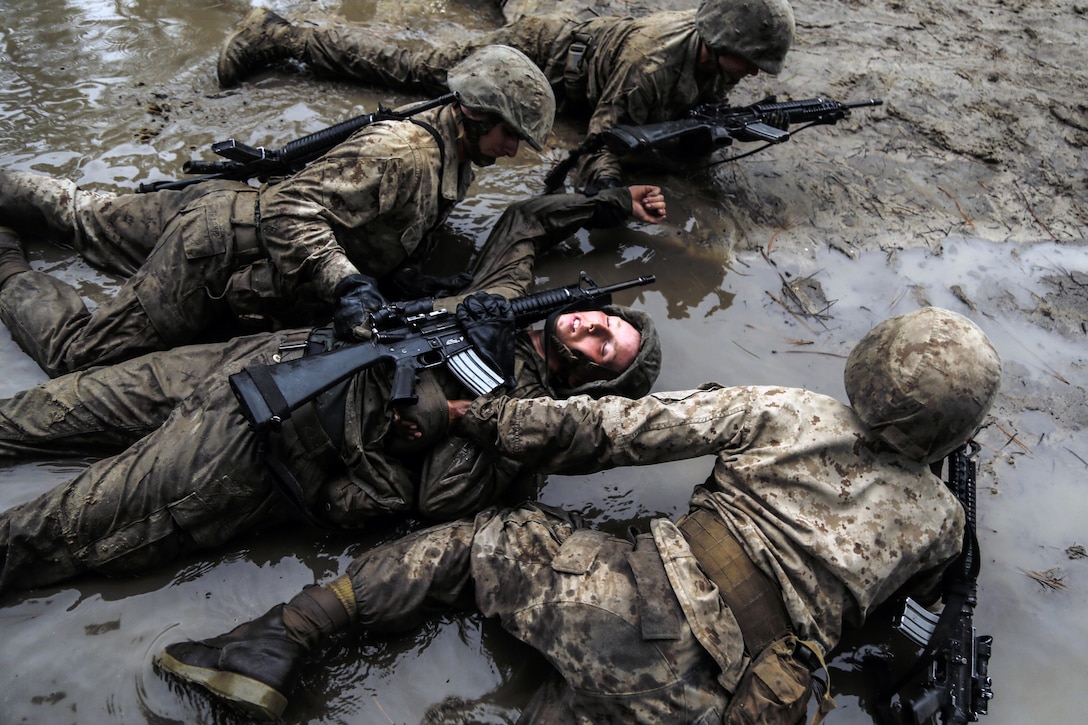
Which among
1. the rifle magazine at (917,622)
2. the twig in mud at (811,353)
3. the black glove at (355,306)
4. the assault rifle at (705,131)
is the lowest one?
the rifle magazine at (917,622)

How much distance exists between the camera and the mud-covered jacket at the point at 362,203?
3.75 m

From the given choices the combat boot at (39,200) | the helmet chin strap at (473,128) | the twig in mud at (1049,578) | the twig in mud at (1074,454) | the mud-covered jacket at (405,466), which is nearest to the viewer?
the mud-covered jacket at (405,466)

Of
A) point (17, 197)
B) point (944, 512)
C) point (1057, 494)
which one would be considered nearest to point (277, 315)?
point (17, 197)

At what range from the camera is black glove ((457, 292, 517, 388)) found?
11.3ft

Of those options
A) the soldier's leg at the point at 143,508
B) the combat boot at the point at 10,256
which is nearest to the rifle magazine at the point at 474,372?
the soldier's leg at the point at 143,508

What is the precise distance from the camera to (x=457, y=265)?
193 inches

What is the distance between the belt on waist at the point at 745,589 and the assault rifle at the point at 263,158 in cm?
308

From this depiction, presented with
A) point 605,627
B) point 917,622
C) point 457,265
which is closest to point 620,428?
point 605,627

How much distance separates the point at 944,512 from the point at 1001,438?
1.57 metres

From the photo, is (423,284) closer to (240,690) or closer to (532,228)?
(532,228)

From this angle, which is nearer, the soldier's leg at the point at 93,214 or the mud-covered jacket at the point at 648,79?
the soldier's leg at the point at 93,214

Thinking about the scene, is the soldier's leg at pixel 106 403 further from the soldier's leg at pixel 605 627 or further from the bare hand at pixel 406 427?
the soldier's leg at pixel 605 627

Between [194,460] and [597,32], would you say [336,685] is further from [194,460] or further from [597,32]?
[597,32]

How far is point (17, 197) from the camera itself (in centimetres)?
432
